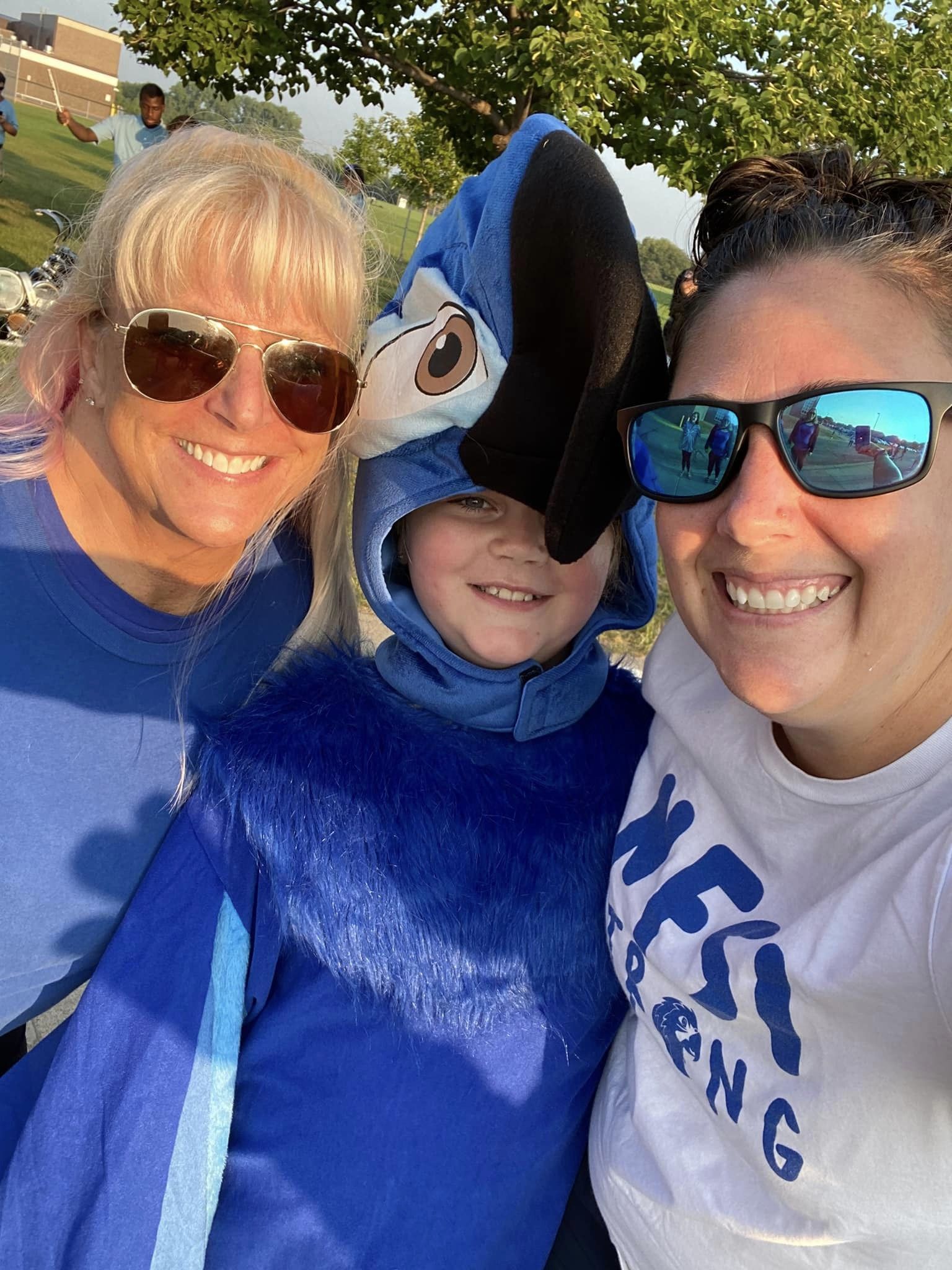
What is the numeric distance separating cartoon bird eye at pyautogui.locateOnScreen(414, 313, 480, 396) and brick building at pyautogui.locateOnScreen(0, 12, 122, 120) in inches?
2875

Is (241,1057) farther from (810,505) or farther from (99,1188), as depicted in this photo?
(810,505)

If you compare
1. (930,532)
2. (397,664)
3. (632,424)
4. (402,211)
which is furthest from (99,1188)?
(402,211)

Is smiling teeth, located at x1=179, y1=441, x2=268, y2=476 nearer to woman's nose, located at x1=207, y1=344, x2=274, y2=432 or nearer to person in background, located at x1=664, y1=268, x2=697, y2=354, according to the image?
woman's nose, located at x1=207, y1=344, x2=274, y2=432

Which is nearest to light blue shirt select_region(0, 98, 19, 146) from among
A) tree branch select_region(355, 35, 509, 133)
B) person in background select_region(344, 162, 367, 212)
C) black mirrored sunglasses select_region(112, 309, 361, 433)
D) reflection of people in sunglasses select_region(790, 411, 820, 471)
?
tree branch select_region(355, 35, 509, 133)

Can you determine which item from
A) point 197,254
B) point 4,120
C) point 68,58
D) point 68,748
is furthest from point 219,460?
point 68,58

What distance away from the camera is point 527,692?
1.80 metres

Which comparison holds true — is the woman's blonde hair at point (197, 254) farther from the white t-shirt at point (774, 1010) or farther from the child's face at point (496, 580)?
the white t-shirt at point (774, 1010)

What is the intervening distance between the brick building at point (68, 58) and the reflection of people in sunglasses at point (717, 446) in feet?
242

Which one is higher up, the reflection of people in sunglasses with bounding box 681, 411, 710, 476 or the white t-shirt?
the reflection of people in sunglasses with bounding box 681, 411, 710, 476

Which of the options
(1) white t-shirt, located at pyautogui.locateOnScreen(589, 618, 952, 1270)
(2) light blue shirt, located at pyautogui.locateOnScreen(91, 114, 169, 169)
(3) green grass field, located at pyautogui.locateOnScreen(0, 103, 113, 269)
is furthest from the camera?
(3) green grass field, located at pyautogui.locateOnScreen(0, 103, 113, 269)

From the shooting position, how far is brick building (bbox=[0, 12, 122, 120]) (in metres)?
64.6

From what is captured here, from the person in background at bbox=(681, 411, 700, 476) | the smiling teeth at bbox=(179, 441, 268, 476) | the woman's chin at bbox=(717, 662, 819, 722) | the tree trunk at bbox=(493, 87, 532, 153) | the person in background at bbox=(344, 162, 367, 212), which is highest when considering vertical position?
the tree trunk at bbox=(493, 87, 532, 153)

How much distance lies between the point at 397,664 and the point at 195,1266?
1048mm

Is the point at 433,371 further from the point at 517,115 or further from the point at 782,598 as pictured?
the point at 517,115
